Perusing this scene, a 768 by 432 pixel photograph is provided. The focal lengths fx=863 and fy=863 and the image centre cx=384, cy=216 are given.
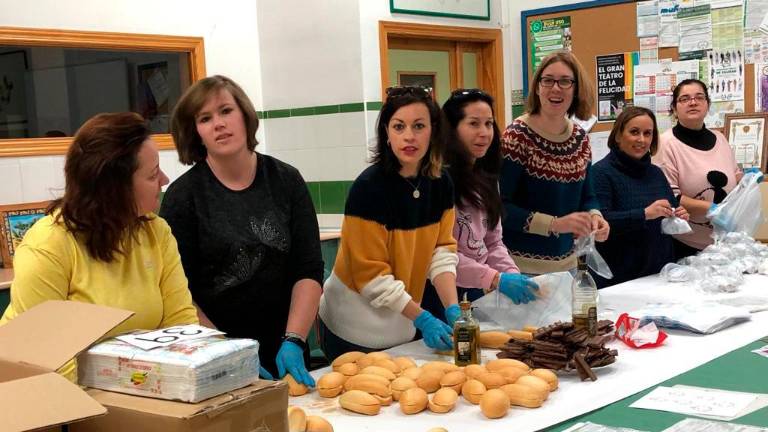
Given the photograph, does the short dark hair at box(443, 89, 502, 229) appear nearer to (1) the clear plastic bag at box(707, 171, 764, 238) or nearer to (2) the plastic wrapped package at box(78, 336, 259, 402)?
(1) the clear plastic bag at box(707, 171, 764, 238)

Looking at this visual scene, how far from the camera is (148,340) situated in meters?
1.47

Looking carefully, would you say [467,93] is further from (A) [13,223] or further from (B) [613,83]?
(B) [613,83]

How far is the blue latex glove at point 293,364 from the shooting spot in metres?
2.20

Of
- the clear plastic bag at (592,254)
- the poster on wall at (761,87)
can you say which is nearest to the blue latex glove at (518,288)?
the clear plastic bag at (592,254)

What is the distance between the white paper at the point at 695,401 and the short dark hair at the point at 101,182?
4.04 ft

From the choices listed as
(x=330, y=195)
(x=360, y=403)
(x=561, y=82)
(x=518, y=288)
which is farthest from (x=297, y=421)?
(x=330, y=195)

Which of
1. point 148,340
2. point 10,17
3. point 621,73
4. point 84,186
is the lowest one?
point 148,340

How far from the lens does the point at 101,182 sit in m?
1.87

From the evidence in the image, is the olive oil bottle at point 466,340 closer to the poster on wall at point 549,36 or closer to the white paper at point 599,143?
the white paper at point 599,143

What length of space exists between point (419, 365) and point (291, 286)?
17.8 inches

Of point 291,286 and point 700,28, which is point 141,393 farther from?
point 700,28

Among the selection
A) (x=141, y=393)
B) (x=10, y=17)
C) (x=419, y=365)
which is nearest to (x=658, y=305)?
(x=419, y=365)

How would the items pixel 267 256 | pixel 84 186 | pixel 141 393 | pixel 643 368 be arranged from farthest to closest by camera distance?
pixel 267 256 → pixel 643 368 → pixel 84 186 → pixel 141 393

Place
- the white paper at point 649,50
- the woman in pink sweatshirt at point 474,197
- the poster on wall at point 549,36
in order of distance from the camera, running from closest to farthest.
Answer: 1. the woman in pink sweatshirt at point 474,197
2. the white paper at point 649,50
3. the poster on wall at point 549,36
